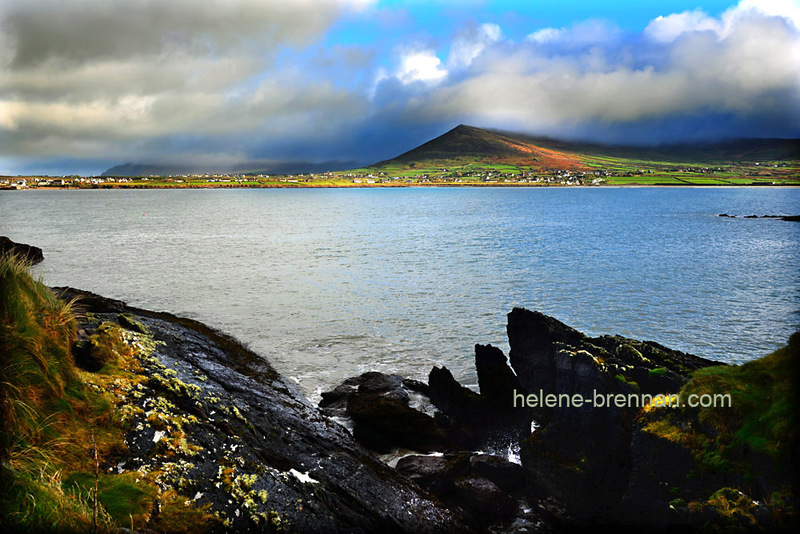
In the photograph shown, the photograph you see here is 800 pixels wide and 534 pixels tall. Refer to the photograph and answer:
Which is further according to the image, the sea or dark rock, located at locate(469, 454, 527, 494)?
the sea

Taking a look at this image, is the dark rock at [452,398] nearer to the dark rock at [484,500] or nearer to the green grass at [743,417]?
the dark rock at [484,500]

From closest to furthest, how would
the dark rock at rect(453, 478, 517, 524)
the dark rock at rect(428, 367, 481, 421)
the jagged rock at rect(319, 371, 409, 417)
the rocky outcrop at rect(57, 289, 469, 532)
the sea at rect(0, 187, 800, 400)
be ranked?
1. the rocky outcrop at rect(57, 289, 469, 532)
2. the dark rock at rect(453, 478, 517, 524)
3. the dark rock at rect(428, 367, 481, 421)
4. the jagged rock at rect(319, 371, 409, 417)
5. the sea at rect(0, 187, 800, 400)

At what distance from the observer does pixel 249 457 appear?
297 inches

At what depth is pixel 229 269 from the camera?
4594 centimetres

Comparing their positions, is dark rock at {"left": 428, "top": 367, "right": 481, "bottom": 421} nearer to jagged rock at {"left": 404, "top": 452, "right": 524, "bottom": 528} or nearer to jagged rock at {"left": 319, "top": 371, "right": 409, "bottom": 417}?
jagged rock at {"left": 319, "top": 371, "right": 409, "bottom": 417}

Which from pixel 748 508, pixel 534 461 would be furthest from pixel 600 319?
pixel 748 508

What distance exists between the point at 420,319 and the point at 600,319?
1200 cm

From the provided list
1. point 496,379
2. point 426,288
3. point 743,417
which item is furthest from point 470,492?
point 426,288

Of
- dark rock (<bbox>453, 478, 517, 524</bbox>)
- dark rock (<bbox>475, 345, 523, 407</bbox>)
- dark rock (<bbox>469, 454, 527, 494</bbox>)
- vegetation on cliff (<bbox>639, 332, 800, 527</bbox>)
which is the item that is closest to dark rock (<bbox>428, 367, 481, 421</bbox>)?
dark rock (<bbox>475, 345, 523, 407</bbox>)

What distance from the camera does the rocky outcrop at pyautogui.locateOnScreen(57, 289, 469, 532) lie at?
645 centimetres

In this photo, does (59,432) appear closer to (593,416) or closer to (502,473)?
(502,473)

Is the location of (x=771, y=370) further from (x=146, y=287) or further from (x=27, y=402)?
(x=146, y=287)

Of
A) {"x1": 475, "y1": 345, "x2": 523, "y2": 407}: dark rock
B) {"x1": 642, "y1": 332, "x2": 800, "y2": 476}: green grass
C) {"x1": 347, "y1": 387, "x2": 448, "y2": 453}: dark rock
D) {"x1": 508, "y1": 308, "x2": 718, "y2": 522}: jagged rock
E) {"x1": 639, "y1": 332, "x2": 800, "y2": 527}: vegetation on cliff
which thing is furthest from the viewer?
{"x1": 475, "y1": 345, "x2": 523, "y2": 407}: dark rock

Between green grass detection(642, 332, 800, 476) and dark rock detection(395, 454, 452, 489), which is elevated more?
green grass detection(642, 332, 800, 476)
